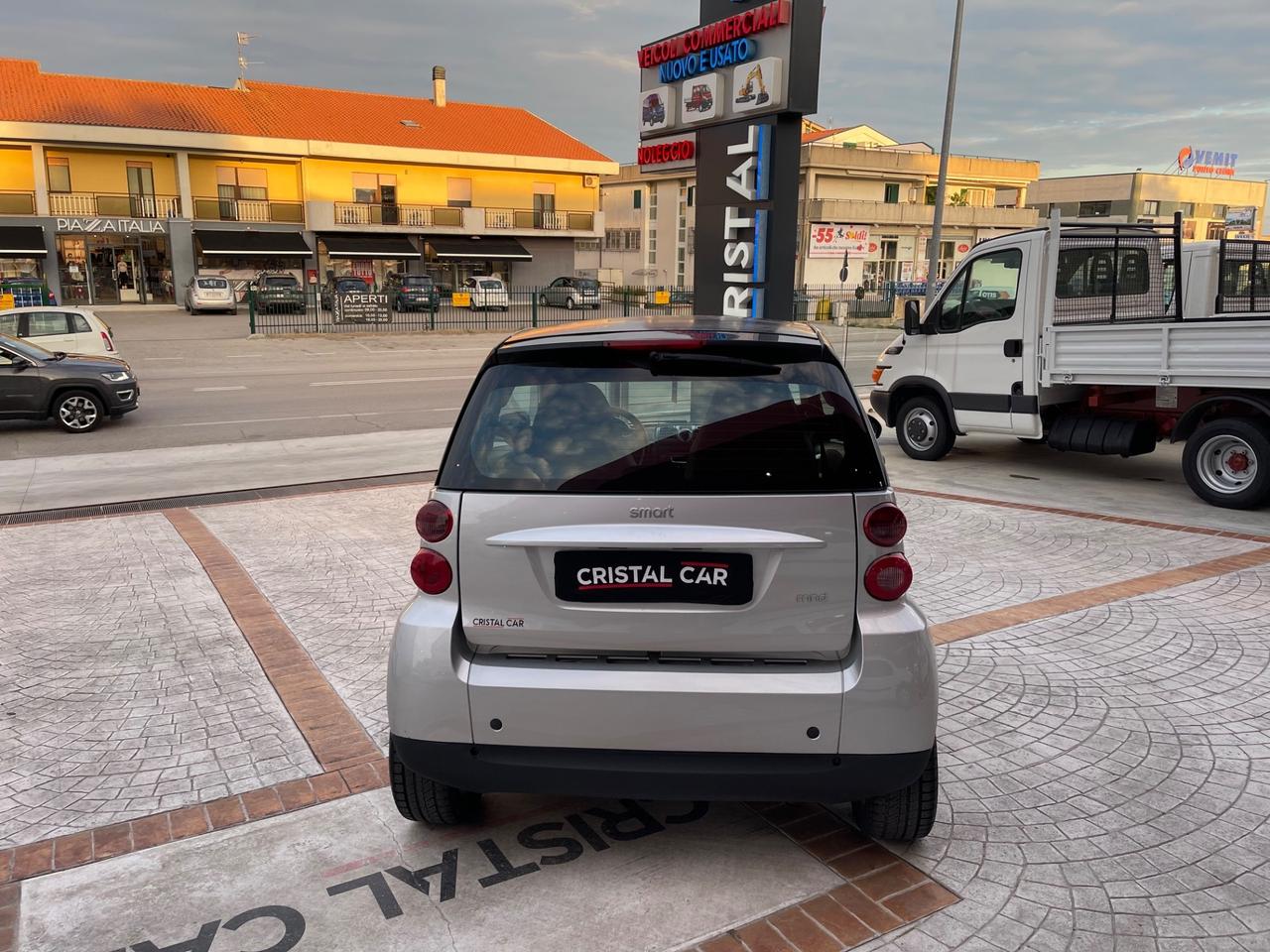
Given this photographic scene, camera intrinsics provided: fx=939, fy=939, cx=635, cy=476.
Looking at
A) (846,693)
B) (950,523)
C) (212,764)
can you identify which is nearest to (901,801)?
(846,693)

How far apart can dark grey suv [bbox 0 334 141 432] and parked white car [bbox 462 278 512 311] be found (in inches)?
933

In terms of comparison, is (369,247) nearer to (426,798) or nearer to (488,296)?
(488,296)

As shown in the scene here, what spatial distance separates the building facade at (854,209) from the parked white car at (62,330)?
37624 mm

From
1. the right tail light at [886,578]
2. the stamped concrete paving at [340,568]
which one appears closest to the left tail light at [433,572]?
the right tail light at [886,578]

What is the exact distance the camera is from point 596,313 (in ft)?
143

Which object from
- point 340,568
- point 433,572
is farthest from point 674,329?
point 340,568

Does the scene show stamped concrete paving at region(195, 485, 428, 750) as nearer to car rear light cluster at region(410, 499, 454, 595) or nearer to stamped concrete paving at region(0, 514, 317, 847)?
stamped concrete paving at region(0, 514, 317, 847)

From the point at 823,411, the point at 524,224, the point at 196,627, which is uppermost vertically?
the point at 524,224

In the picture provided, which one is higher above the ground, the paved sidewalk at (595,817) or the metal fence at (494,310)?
the metal fence at (494,310)

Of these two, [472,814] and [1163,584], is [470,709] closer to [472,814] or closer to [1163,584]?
[472,814]

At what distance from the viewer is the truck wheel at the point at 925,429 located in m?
11.0

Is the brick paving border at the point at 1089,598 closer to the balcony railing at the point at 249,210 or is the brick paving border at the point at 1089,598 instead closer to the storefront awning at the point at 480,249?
the storefront awning at the point at 480,249

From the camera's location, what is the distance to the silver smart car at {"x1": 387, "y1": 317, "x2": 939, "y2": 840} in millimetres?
2887

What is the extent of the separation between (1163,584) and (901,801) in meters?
4.17
